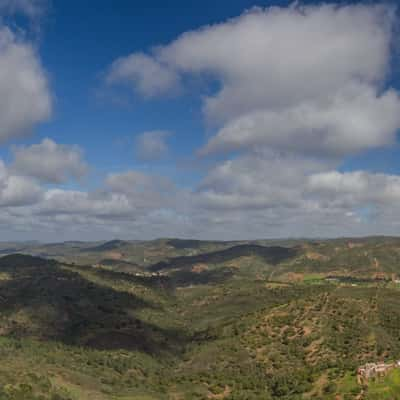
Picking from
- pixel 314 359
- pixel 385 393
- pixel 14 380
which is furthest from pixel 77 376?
pixel 385 393

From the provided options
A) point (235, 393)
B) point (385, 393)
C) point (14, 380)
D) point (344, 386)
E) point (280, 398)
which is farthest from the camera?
point (235, 393)

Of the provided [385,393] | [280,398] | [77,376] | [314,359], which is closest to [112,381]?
[77,376]

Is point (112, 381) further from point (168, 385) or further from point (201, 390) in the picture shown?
point (201, 390)

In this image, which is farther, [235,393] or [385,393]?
[235,393]

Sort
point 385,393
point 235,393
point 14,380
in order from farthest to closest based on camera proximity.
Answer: point 235,393 < point 14,380 < point 385,393

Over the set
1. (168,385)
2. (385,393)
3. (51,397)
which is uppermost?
(385,393)

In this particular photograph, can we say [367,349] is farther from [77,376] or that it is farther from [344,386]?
[77,376]

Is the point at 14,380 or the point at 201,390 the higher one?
the point at 14,380

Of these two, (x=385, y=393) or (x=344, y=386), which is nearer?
(x=385, y=393)

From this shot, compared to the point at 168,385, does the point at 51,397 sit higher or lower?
higher
